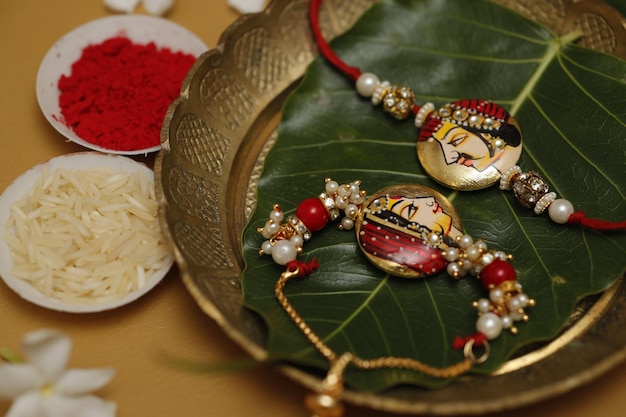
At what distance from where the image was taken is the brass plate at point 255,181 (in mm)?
1292

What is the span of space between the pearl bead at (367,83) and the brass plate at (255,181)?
0.21m

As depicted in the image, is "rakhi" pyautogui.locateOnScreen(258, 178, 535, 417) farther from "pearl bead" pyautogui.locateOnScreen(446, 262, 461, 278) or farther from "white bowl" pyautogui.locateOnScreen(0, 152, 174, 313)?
"white bowl" pyautogui.locateOnScreen(0, 152, 174, 313)

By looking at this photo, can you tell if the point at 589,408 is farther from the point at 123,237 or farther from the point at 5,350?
the point at 5,350

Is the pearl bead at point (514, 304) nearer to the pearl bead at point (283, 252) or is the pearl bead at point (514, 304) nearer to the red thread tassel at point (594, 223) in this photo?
the red thread tassel at point (594, 223)

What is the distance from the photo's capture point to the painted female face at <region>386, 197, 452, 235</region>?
60.4 inches

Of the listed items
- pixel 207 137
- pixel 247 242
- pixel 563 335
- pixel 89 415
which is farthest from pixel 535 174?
pixel 89 415

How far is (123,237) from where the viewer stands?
1631mm

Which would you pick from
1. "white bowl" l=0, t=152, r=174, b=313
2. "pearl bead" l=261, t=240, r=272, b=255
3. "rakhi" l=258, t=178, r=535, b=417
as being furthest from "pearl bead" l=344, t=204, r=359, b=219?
"white bowl" l=0, t=152, r=174, b=313

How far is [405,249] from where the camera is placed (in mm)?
1503

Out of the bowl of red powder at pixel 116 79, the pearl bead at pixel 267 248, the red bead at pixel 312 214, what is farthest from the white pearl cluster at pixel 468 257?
the bowl of red powder at pixel 116 79

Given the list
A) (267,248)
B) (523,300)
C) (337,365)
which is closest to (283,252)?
(267,248)

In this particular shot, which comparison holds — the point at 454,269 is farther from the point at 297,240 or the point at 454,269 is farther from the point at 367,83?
the point at 367,83

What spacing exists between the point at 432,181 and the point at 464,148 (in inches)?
4.7

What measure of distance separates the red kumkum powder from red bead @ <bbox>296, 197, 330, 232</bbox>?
1.80 feet
